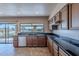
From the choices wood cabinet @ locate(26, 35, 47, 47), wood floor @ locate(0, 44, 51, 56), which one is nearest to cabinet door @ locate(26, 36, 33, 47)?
wood cabinet @ locate(26, 35, 47, 47)

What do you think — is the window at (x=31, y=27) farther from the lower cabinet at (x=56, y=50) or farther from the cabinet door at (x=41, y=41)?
the lower cabinet at (x=56, y=50)

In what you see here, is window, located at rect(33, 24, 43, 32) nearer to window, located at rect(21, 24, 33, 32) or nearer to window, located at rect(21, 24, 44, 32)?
window, located at rect(21, 24, 44, 32)

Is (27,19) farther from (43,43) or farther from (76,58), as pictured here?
(76,58)

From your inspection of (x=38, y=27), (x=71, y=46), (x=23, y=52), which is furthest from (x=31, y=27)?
(x=71, y=46)

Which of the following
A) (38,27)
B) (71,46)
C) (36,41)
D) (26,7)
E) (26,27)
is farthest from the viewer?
(38,27)

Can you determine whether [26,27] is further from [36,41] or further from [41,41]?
[41,41]

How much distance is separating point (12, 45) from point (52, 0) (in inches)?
285

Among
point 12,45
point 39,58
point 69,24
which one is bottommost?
point 12,45

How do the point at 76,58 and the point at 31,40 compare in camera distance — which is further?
the point at 31,40

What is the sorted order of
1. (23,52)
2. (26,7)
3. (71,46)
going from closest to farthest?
(71,46), (26,7), (23,52)

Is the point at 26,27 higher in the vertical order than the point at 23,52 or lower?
higher

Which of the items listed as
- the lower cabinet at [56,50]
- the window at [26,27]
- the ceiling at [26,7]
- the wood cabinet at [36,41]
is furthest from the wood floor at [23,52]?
the ceiling at [26,7]

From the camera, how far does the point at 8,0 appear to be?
3.06 ft

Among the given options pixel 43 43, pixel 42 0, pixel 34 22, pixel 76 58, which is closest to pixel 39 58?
pixel 76 58
